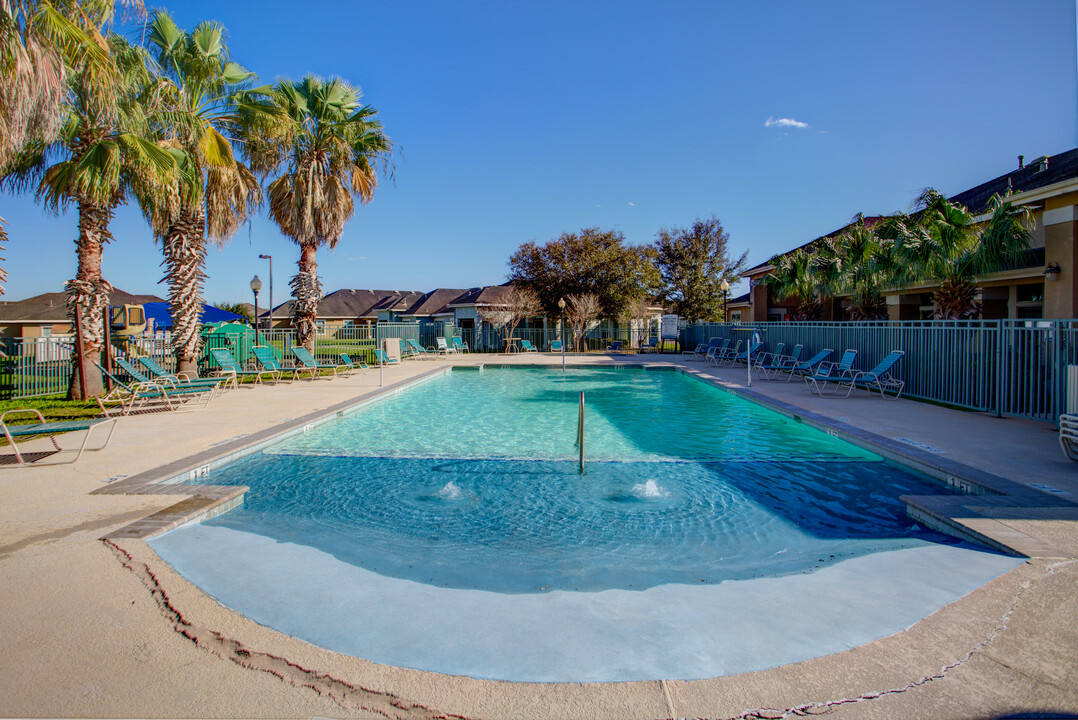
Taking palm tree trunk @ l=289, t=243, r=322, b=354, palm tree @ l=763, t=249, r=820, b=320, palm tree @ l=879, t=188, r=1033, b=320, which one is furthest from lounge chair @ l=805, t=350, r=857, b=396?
palm tree trunk @ l=289, t=243, r=322, b=354

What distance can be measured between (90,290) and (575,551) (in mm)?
11725

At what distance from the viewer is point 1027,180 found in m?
15.9

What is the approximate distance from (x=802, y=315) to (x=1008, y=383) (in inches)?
526

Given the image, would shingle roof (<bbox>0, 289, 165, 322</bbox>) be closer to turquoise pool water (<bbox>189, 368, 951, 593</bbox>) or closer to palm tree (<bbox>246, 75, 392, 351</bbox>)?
palm tree (<bbox>246, 75, 392, 351</bbox>)

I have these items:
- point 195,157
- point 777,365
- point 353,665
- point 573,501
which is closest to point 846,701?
point 353,665

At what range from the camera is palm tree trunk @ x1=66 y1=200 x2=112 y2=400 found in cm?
1140

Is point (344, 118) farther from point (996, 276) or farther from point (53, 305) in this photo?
point (53, 305)

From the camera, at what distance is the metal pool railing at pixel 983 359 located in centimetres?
847

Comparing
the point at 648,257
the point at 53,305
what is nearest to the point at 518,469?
the point at 648,257

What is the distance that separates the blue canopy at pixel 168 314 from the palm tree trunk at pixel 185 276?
330cm

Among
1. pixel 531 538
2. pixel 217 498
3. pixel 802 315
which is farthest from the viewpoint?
pixel 802 315

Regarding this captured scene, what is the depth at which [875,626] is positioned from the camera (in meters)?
3.01

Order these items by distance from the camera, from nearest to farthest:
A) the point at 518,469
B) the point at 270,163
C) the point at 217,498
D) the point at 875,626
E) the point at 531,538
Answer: the point at 875,626, the point at 531,538, the point at 217,498, the point at 518,469, the point at 270,163

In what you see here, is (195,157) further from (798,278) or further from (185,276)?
(798,278)
